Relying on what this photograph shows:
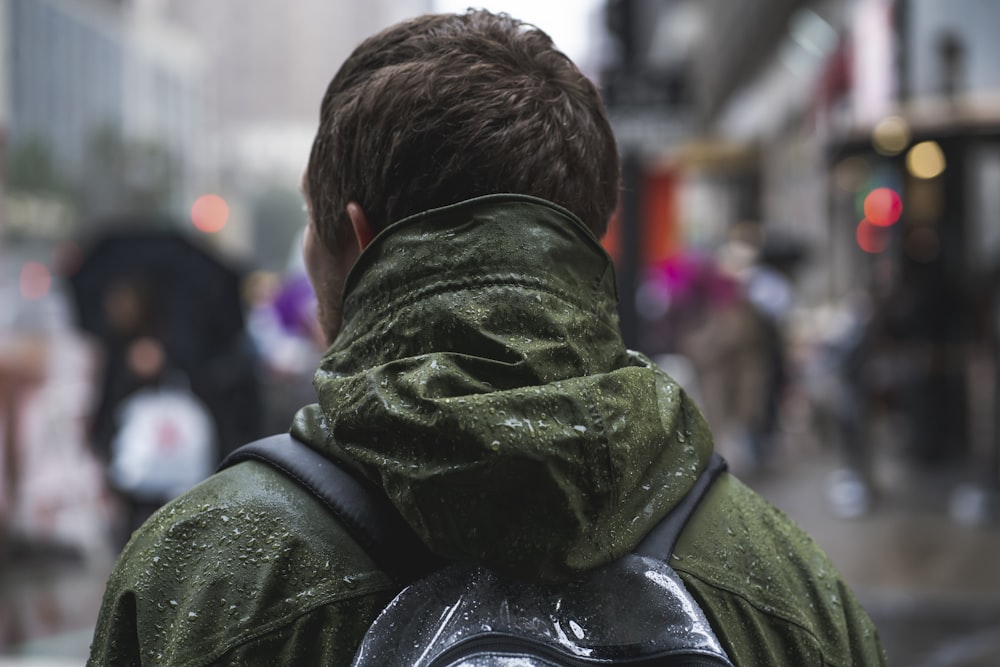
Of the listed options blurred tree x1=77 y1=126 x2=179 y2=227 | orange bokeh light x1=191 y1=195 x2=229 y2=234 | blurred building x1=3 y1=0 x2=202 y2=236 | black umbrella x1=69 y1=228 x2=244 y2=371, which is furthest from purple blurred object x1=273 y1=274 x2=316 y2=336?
blurred tree x1=77 y1=126 x2=179 y2=227

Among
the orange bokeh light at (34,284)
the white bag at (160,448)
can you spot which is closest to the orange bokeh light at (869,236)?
the white bag at (160,448)

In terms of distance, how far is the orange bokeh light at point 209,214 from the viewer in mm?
16922

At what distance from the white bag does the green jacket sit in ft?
17.3

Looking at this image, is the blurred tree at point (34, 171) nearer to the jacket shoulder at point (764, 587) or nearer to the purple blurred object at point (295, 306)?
the purple blurred object at point (295, 306)

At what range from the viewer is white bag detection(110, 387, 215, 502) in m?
6.59

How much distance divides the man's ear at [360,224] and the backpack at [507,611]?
275 millimetres

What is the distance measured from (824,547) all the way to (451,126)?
24.5ft

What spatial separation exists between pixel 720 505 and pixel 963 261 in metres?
12.4

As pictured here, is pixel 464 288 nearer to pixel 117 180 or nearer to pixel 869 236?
pixel 869 236

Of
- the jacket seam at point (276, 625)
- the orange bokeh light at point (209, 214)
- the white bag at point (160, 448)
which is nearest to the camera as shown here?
the jacket seam at point (276, 625)

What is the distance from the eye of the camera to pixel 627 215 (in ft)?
21.4

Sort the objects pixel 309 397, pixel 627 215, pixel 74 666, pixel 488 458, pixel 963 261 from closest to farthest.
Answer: pixel 488 458
pixel 74 666
pixel 627 215
pixel 309 397
pixel 963 261

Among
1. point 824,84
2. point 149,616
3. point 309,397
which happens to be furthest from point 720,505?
point 824,84

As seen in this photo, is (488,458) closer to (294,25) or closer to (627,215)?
(627,215)
